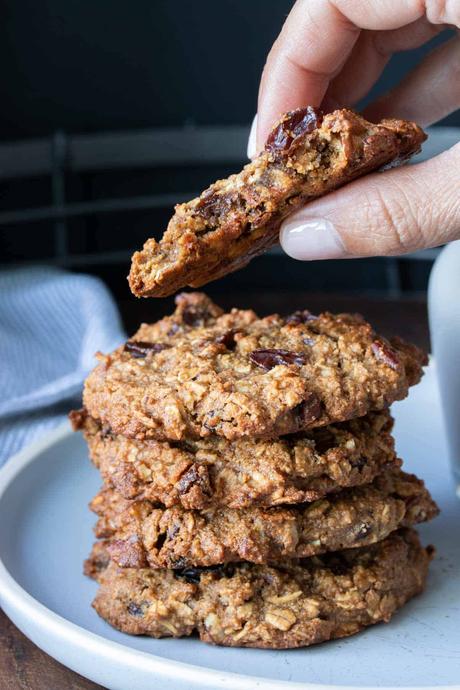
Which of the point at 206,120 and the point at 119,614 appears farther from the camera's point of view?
the point at 206,120

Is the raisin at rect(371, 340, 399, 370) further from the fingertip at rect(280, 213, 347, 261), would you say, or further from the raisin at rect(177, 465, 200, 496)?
the raisin at rect(177, 465, 200, 496)

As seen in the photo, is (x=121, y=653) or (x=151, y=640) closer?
(x=121, y=653)

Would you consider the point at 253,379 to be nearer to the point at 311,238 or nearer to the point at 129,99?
the point at 311,238

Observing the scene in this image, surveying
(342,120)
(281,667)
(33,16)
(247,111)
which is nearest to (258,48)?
(247,111)

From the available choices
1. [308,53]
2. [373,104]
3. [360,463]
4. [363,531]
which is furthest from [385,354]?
[373,104]

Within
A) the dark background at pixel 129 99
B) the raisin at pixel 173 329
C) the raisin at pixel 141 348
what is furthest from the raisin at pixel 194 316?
the dark background at pixel 129 99

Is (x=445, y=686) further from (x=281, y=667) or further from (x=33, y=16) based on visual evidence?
(x=33, y=16)
